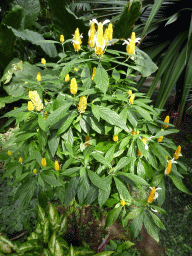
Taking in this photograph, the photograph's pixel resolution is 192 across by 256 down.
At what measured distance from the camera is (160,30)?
6.08 feet

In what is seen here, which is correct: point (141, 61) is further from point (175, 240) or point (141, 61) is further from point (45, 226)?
point (175, 240)

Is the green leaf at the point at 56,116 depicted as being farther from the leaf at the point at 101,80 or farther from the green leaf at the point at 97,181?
the green leaf at the point at 97,181

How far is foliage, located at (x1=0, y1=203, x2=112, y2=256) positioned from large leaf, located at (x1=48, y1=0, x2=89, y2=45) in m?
1.75

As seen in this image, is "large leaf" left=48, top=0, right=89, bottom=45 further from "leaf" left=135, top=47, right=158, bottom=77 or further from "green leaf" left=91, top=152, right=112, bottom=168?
"green leaf" left=91, top=152, right=112, bottom=168

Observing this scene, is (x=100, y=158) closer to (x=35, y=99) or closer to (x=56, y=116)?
(x=56, y=116)

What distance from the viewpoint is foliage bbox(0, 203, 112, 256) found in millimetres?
984

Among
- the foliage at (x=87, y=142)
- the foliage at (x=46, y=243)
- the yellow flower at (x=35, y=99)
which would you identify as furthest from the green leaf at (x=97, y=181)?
the foliage at (x=46, y=243)

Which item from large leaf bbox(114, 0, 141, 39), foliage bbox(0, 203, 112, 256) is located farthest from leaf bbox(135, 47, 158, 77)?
foliage bbox(0, 203, 112, 256)

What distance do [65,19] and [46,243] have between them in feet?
6.91

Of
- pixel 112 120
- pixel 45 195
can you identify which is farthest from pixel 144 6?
pixel 45 195

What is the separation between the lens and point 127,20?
4.08 ft

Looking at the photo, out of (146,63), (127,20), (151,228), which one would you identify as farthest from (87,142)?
(127,20)

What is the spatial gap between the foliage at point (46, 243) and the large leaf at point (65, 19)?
5.74 ft

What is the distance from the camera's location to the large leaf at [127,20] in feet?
3.68
